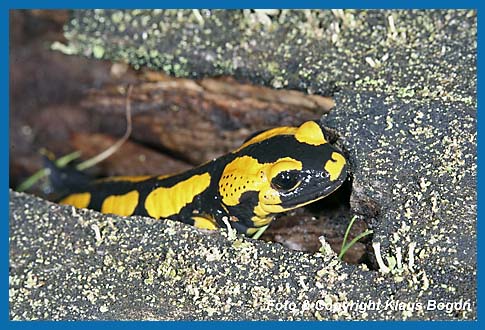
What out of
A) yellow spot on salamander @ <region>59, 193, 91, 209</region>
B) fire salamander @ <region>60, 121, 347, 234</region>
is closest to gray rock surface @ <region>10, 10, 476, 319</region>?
fire salamander @ <region>60, 121, 347, 234</region>

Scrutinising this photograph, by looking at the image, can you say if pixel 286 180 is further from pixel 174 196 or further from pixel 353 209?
pixel 174 196

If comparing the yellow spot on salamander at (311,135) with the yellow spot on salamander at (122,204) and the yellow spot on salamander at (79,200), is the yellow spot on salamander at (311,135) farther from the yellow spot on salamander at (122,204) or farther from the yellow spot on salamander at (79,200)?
the yellow spot on salamander at (79,200)

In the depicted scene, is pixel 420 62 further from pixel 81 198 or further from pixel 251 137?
pixel 81 198

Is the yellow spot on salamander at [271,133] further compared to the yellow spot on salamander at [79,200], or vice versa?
the yellow spot on salamander at [79,200]

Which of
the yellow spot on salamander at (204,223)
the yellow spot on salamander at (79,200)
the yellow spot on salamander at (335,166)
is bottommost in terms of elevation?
the yellow spot on salamander at (79,200)

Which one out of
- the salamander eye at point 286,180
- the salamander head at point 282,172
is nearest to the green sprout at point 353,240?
the salamander head at point 282,172
